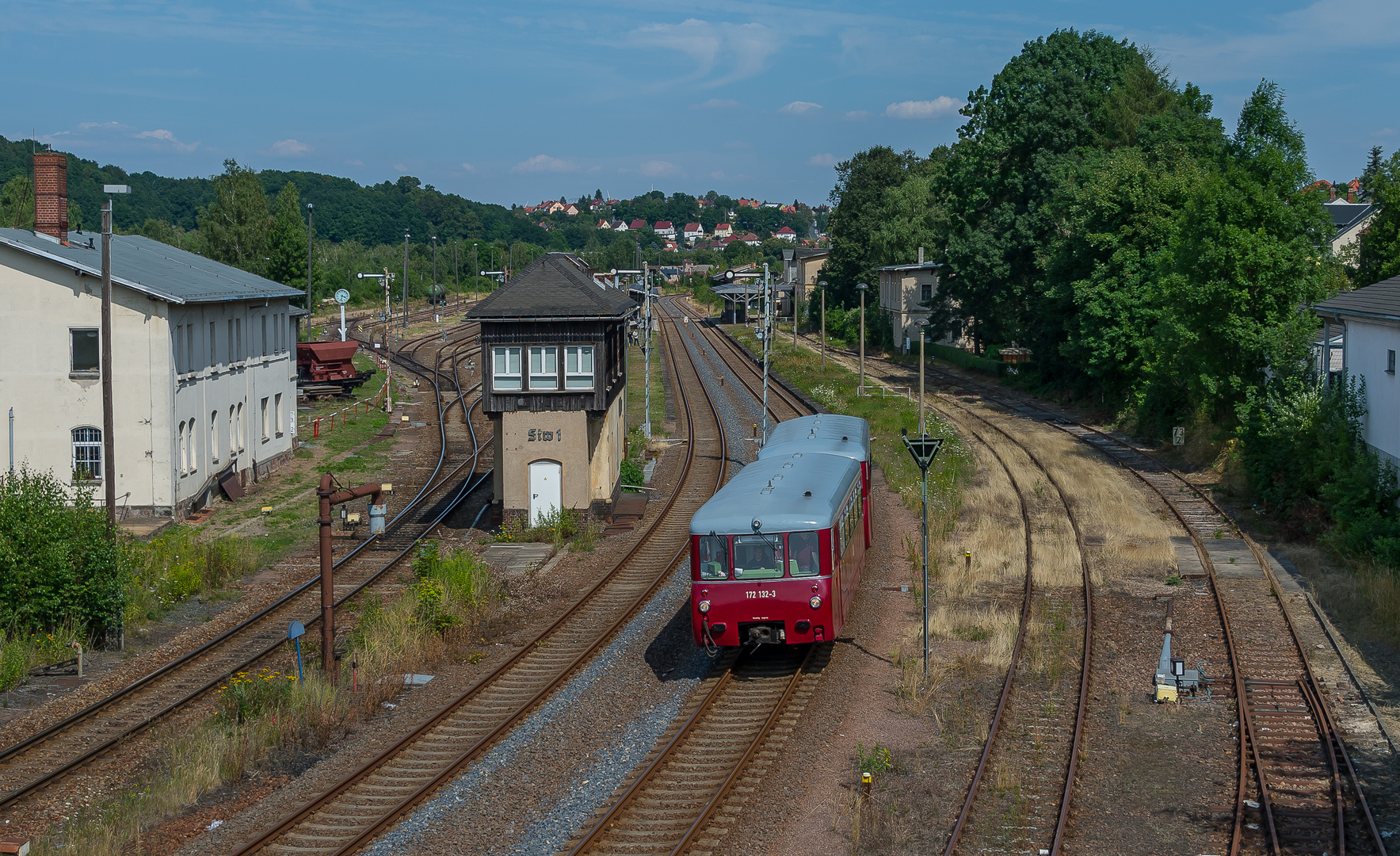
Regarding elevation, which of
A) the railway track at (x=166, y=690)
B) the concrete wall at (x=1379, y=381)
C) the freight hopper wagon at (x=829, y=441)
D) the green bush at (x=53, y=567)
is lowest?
the railway track at (x=166, y=690)

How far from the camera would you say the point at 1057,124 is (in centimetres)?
5394

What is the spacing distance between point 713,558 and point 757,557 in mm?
639

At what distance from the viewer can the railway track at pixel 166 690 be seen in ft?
46.9

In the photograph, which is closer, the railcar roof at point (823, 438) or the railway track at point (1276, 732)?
the railway track at point (1276, 732)

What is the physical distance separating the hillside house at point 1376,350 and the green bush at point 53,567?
24304mm

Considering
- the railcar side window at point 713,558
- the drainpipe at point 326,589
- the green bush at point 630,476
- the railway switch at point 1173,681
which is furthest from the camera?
the green bush at point 630,476

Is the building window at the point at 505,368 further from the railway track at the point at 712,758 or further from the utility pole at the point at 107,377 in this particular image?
the railway track at the point at 712,758

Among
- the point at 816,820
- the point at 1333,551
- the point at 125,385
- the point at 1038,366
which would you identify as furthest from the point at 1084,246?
the point at 816,820

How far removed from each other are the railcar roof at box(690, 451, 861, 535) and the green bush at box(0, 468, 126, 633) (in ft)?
34.6

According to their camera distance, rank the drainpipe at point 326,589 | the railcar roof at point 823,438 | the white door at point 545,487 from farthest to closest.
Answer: the white door at point 545,487
the railcar roof at point 823,438
the drainpipe at point 326,589

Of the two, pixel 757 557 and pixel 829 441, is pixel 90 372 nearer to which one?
pixel 829 441

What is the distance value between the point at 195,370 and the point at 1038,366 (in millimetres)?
37721

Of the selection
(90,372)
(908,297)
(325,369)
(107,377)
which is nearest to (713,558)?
(107,377)

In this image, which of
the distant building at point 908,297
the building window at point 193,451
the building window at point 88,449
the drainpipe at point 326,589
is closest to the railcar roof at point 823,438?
the drainpipe at point 326,589
